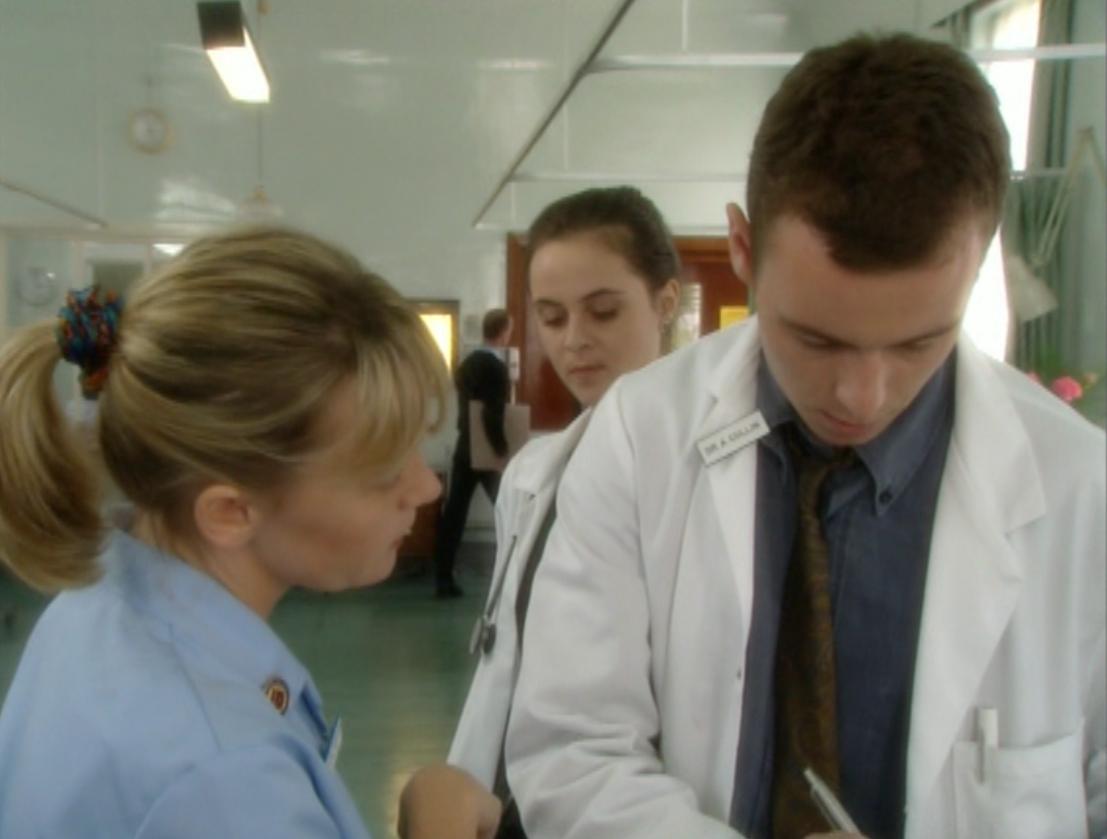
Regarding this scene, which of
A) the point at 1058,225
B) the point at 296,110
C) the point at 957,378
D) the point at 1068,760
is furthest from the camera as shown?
the point at 296,110

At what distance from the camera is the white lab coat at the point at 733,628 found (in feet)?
3.39

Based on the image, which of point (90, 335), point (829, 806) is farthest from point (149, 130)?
point (829, 806)

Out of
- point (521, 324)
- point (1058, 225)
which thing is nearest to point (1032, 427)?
point (1058, 225)

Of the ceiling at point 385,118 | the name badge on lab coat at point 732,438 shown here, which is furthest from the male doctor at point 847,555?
the ceiling at point 385,118

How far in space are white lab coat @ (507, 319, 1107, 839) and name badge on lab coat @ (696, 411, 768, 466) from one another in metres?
0.01

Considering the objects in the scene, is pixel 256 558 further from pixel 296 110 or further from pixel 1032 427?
pixel 296 110

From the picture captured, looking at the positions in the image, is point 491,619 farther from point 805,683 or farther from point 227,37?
point 227,37

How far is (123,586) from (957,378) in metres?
0.85

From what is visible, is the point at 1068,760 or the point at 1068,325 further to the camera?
the point at 1068,325

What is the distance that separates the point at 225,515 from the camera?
988 mm

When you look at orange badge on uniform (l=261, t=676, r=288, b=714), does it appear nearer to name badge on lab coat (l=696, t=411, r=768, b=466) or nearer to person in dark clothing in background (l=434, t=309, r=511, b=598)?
name badge on lab coat (l=696, t=411, r=768, b=466)

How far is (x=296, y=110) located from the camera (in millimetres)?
6996

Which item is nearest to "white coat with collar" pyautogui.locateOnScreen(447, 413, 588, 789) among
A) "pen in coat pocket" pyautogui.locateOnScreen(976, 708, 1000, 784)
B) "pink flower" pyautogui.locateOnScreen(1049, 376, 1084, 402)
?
"pen in coat pocket" pyautogui.locateOnScreen(976, 708, 1000, 784)

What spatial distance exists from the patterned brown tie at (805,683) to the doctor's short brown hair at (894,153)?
10.7 inches
